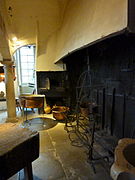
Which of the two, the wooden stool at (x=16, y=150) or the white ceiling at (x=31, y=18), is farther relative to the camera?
the white ceiling at (x=31, y=18)

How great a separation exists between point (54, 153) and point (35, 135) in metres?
0.95

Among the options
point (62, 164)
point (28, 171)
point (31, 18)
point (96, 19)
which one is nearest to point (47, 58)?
point (31, 18)

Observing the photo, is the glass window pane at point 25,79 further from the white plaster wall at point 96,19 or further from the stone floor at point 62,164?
the stone floor at point 62,164

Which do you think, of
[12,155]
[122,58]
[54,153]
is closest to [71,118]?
[54,153]

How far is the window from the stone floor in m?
4.53

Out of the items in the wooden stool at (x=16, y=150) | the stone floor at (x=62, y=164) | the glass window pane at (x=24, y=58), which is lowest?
the stone floor at (x=62, y=164)

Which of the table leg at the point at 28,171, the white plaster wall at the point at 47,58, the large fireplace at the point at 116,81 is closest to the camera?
the table leg at the point at 28,171

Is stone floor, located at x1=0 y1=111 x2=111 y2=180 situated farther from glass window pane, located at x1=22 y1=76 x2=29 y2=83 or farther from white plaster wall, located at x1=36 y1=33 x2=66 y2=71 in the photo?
glass window pane, located at x1=22 y1=76 x2=29 y2=83

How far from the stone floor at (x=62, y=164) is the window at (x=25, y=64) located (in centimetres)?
453

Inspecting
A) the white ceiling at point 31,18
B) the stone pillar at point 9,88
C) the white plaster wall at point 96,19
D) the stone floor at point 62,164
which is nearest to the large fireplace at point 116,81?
the white plaster wall at point 96,19

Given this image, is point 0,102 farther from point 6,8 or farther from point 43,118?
point 6,8

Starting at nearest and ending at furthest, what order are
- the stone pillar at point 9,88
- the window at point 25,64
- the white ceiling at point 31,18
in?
1. the white ceiling at point 31,18
2. the stone pillar at point 9,88
3. the window at point 25,64

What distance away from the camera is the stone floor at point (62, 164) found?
5.77 ft

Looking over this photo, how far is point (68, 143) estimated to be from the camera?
2.62m
